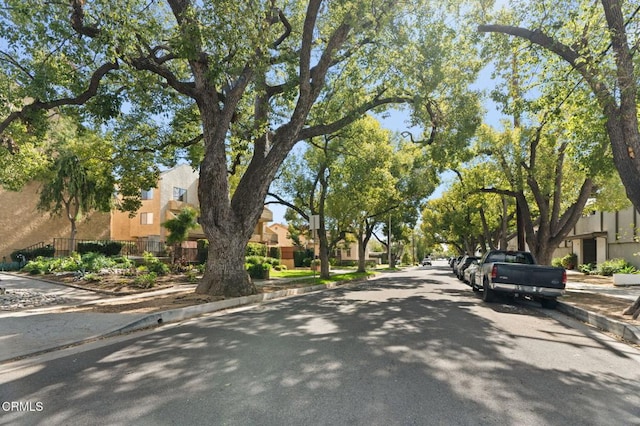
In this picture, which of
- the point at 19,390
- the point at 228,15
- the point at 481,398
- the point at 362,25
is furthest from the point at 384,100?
the point at 19,390

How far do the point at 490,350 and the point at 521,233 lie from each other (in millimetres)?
18266

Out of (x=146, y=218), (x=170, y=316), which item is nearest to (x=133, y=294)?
(x=170, y=316)

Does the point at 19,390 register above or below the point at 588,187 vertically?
below

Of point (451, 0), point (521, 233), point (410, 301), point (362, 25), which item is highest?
point (451, 0)

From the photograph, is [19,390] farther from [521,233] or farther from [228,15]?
[521,233]

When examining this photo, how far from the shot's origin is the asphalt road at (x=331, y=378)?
3.74 m

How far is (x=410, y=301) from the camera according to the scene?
12.6 meters

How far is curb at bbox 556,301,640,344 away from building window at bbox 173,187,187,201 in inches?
1291

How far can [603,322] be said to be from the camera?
29.6 feet

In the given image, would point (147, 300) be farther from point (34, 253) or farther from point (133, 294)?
point (34, 253)

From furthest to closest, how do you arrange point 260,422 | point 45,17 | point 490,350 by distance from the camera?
point 45,17
point 490,350
point 260,422

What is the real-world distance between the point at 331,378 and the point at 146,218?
1378 inches

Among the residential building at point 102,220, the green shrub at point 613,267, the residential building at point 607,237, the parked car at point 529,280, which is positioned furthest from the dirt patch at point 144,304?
the green shrub at point 613,267

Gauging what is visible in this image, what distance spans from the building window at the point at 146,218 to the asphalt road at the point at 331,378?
29979 mm
